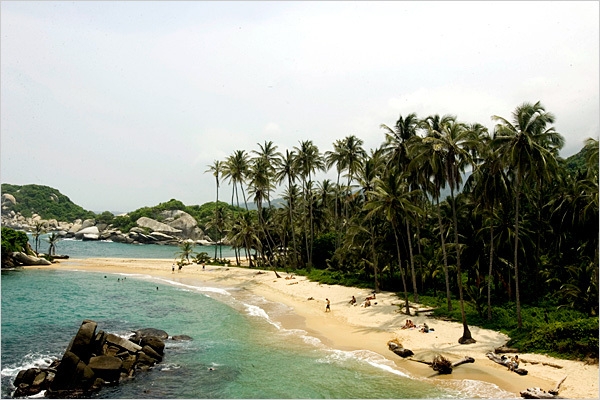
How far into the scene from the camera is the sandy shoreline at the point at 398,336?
20.4 metres

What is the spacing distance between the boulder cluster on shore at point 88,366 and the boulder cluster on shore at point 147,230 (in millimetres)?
130801

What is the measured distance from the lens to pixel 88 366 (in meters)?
21.6

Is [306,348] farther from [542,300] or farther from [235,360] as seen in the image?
[542,300]

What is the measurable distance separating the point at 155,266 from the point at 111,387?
200ft

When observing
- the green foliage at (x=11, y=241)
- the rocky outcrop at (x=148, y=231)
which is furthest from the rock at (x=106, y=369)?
the rocky outcrop at (x=148, y=231)

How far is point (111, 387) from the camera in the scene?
21.1 meters

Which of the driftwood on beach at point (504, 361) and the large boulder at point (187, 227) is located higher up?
the large boulder at point (187, 227)

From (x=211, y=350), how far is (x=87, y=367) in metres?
8.05

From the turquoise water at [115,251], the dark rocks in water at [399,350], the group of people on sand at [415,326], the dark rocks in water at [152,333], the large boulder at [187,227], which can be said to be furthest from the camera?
the large boulder at [187,227]

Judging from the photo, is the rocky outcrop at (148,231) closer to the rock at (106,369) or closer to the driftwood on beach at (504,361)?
the rock at (106,369)

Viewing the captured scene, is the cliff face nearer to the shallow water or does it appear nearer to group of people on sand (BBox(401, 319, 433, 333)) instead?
the shallow water

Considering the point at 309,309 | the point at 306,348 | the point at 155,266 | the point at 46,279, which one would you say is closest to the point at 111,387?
the point at 306,348

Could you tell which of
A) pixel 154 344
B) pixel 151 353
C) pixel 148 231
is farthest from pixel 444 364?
pixel 148 231

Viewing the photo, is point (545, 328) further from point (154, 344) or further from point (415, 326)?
point (154, 344)
